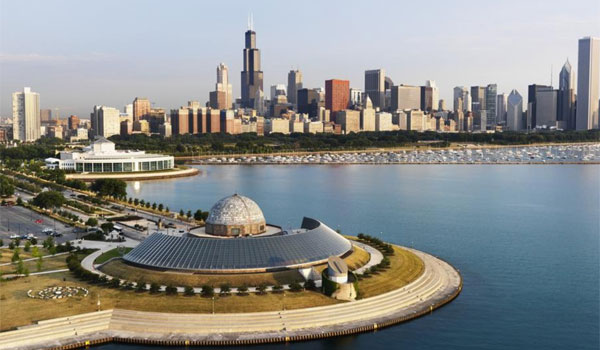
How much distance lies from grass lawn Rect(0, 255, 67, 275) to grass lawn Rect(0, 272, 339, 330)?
4677 mm

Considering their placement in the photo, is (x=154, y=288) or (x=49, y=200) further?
(x=49, y=200)

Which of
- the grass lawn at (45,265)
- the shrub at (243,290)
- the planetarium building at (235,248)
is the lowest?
the grass lawn at (45,265)

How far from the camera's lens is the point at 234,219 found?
34156mm

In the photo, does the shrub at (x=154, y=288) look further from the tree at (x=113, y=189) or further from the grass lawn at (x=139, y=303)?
the tree at (x=113, y=189)

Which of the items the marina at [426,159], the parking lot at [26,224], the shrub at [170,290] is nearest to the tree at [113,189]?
the parking lot at [26,224]

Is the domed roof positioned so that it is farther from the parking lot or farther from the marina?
the marina

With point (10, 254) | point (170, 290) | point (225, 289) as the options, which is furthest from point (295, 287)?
point (10, 254)

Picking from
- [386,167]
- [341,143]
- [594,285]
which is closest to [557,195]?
[594,285]

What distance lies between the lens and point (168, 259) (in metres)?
31.0

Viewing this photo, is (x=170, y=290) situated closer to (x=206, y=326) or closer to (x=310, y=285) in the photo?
(x=206, y=326)

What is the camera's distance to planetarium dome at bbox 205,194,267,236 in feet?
112

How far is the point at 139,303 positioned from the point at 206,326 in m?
3.69

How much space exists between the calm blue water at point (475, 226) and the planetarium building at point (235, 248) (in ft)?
20.8

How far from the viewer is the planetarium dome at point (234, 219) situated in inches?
1345
